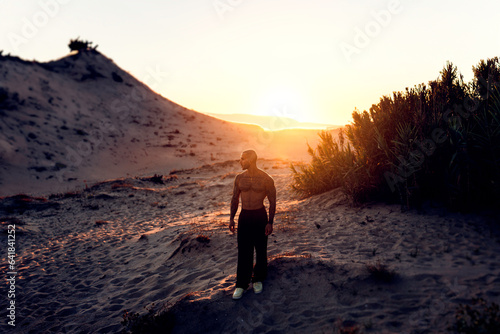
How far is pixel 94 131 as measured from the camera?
98.8 feet

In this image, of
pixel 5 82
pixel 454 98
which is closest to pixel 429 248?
pixel 454 98

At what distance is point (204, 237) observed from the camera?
6789 millimetres

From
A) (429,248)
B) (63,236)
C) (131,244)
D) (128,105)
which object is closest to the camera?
(429,248)

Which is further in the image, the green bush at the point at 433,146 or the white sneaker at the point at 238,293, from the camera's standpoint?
the green bush at the point at 433,146

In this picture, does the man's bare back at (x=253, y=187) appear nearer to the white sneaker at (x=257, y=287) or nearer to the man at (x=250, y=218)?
the man at (x=250, y=218)

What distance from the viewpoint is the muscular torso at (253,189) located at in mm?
4105

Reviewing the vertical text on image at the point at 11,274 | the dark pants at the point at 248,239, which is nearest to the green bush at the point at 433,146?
the dark pants at the point at 248,239

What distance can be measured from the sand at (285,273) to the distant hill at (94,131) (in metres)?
13.4

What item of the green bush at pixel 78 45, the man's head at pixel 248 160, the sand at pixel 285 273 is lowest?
the sand at pixel 285 273

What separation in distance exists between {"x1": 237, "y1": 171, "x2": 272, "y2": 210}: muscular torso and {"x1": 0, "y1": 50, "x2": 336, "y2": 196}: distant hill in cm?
1827

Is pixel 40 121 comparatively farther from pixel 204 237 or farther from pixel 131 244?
pixel 204 237

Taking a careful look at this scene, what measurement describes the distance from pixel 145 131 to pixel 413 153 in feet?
106

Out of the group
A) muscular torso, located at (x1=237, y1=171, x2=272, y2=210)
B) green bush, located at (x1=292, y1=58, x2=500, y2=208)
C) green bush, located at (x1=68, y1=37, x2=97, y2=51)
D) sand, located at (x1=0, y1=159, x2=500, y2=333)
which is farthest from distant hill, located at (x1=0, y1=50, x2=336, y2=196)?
muscular torso, located at (x1=237, y1=171, x2=272, y2=210)

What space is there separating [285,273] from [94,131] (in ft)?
102
